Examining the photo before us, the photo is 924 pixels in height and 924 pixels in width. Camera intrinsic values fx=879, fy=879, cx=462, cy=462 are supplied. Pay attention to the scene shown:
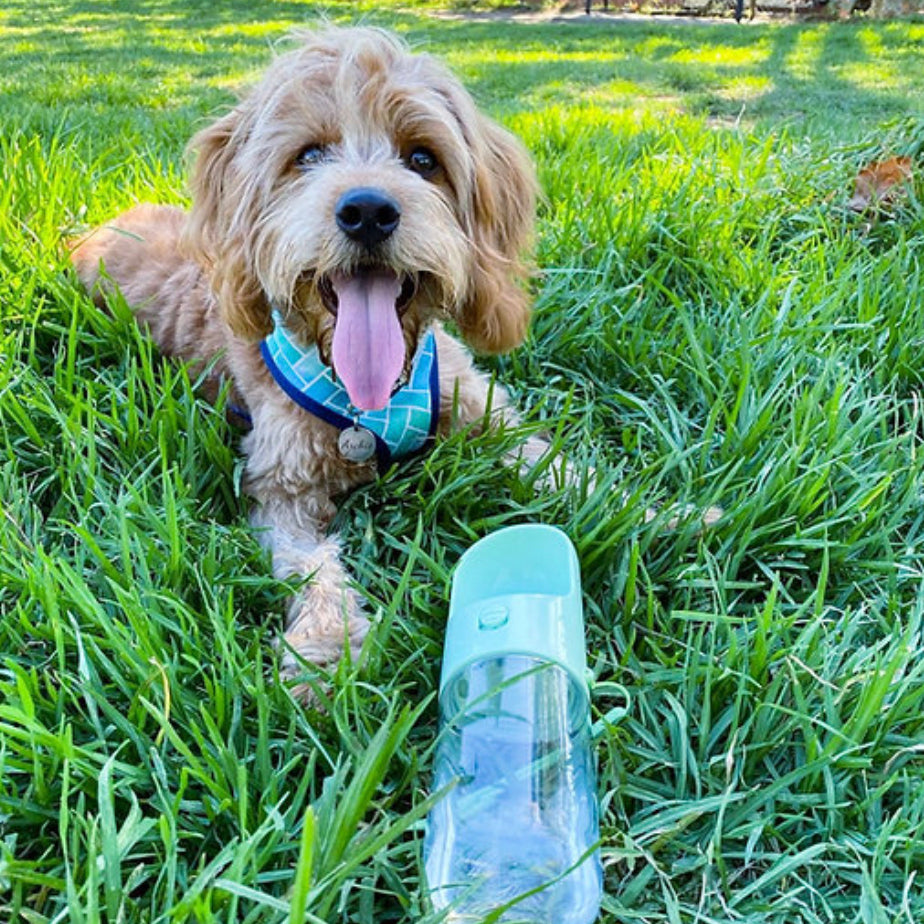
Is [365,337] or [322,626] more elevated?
[365,337]

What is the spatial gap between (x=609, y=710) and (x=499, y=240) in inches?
59.6

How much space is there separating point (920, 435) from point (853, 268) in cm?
87

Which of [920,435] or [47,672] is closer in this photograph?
[47,672]

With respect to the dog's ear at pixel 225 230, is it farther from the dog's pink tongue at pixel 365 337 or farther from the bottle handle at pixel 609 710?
the bottle handle at pixel 609 710

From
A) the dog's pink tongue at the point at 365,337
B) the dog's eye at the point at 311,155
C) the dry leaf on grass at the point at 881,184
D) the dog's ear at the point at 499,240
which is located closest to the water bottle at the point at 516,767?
the dog's pink tongue at the point at 365,337

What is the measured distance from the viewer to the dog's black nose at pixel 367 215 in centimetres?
220

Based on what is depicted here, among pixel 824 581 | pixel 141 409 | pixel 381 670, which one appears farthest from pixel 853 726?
pixel 141 409

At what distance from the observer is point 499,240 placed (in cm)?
277

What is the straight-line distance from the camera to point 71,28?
13828 millimetres

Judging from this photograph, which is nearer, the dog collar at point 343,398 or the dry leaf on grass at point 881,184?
the dog collar at point 343,398

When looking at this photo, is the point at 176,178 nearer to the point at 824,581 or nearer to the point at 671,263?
the point at 671,263

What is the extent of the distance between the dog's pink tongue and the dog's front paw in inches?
21.3

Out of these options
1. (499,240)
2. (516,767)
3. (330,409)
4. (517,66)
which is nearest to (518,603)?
(516,767)

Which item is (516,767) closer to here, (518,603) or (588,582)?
(518,603)
